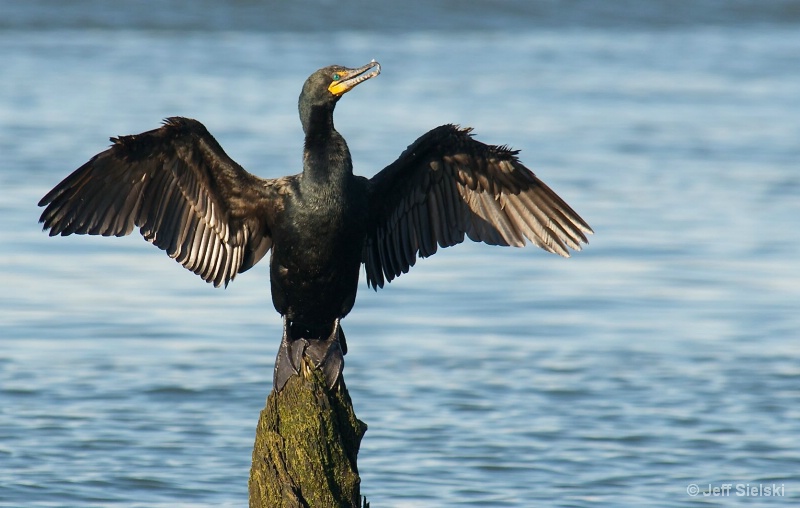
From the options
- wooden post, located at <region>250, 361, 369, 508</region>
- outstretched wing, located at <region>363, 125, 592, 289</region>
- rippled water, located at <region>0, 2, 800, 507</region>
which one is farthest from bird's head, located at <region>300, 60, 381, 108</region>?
rippled water, located at <region>0, 2, 800, 507</region>

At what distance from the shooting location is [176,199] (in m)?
6.25

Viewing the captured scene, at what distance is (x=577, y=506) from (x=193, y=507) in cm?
198

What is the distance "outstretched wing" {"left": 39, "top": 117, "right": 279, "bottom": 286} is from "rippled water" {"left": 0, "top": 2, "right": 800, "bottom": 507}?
4.94ft

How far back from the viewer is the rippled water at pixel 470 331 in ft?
25.0

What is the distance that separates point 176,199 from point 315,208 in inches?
30.5

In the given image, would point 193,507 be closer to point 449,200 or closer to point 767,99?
point 449,200

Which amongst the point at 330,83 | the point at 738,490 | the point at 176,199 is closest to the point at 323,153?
the point at 330,83

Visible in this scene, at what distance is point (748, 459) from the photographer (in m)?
7.81

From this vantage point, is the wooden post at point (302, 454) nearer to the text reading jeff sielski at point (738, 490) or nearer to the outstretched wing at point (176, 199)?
the outstretched wing at point (176, 199)

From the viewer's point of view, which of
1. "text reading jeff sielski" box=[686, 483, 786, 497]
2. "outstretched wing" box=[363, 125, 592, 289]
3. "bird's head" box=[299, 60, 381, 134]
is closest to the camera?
"bird's head" box=[299, 60, 381, 134]

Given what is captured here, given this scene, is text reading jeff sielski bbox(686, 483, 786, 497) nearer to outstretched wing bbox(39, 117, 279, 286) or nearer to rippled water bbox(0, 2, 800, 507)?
rippled water bbox(0, 2, 800, 507)

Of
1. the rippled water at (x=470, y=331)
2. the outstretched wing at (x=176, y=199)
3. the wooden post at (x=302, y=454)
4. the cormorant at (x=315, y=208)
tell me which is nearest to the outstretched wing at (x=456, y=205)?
the cormorant at (x=315, y=208)

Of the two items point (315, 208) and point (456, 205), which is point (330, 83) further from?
point (456, 205)

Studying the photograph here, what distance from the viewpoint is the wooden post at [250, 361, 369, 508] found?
5.53 m
